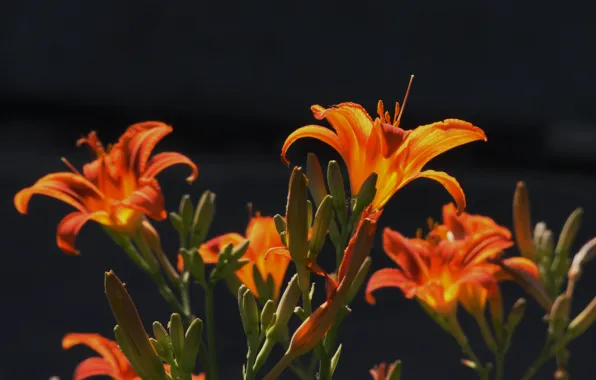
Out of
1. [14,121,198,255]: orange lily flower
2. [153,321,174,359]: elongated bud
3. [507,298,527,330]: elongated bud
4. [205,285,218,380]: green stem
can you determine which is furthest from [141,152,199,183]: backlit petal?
[507,298,527,330]: elongated bud

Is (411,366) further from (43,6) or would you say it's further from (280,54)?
(43,6)

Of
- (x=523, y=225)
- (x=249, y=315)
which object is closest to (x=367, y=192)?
(x=249, y=315)

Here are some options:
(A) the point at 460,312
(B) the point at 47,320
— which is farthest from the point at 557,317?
(B) the point at 47,320

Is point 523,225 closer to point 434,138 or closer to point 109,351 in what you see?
point 434,138

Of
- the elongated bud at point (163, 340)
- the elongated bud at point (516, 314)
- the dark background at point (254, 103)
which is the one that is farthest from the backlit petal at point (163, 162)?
the dark background at point (254, 103)

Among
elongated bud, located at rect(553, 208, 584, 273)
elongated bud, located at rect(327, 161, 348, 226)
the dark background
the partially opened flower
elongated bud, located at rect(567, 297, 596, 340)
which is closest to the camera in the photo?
the partially opened flower

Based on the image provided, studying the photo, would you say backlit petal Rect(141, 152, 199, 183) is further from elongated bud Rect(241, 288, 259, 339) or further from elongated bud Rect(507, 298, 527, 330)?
elongated bud Rect(507, 298, 527, 330)

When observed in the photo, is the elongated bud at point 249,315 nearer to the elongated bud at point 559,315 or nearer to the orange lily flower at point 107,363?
the orange lily flower at point 107,363
